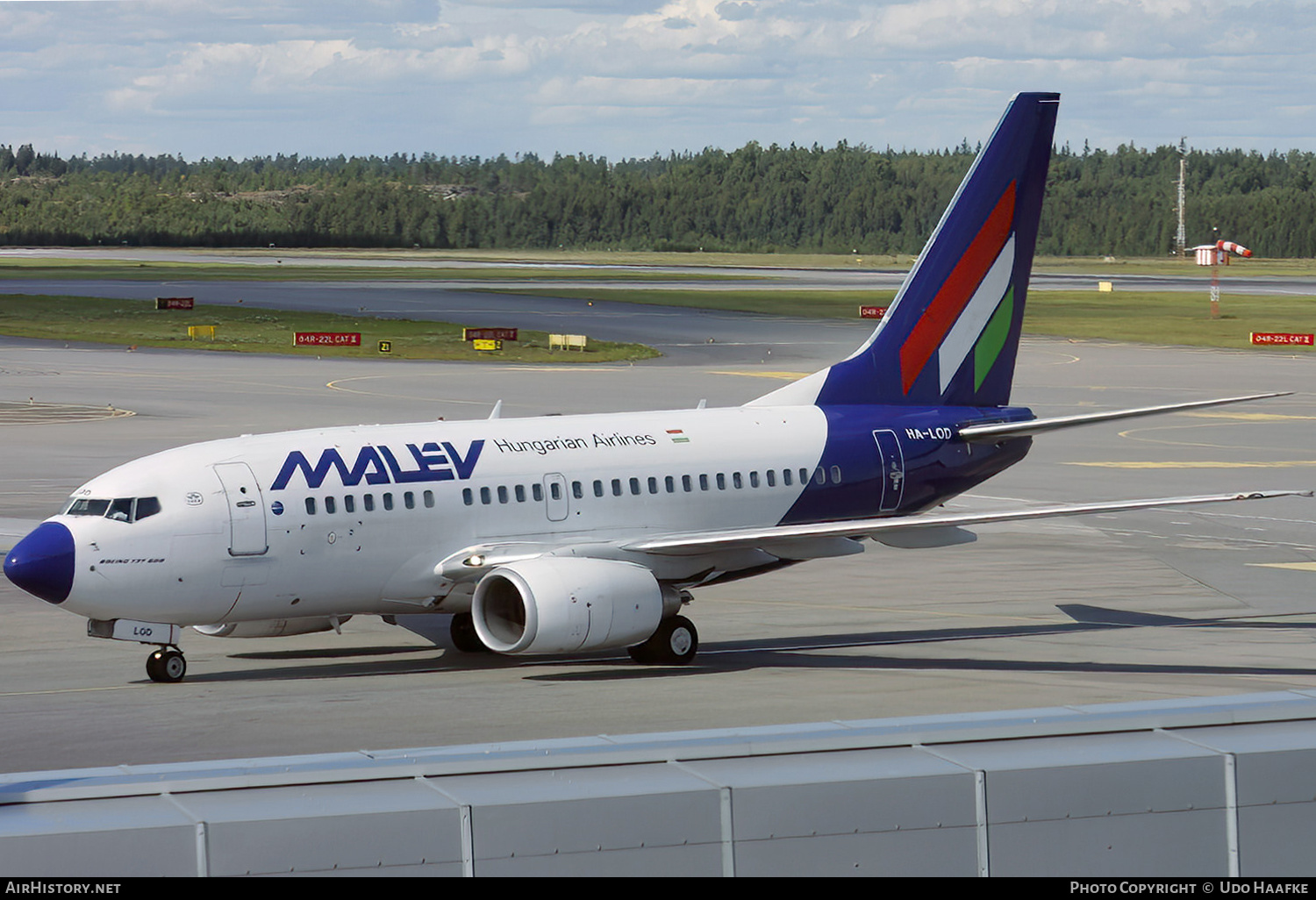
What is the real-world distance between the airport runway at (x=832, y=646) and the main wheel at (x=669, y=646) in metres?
0.29

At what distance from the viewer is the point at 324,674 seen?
2936cm

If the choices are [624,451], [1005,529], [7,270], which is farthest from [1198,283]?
[624,451]

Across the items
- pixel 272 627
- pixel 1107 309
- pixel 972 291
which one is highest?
pixel 972 291

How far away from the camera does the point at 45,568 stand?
26875mm

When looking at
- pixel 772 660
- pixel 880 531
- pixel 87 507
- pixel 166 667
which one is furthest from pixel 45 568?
pixel 880 531

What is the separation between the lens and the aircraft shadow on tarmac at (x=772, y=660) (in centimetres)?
2928

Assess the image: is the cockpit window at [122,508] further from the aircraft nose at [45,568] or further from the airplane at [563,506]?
the aircraft nose at [45,568]

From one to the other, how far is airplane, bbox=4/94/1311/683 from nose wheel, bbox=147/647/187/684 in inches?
1.3

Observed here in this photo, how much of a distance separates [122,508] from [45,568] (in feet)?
5.03

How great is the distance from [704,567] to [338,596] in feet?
21.5

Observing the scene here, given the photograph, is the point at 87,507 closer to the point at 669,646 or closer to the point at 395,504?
the point at 395,504

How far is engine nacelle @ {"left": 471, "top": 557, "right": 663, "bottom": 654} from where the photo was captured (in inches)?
1094

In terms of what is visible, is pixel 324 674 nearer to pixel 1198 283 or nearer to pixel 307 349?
pixel 307 349

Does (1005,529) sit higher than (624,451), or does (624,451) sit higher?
(624,451)
